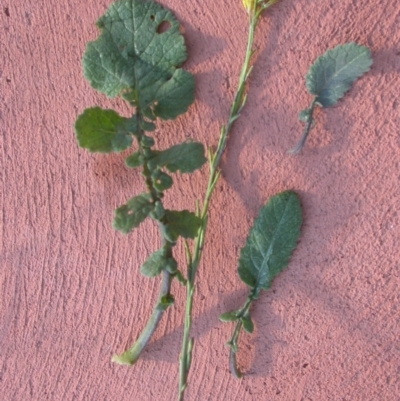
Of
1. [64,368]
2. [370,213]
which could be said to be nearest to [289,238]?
[370,213]

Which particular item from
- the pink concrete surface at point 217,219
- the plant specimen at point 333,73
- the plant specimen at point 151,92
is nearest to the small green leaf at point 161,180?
the plant specimen at point 151,92

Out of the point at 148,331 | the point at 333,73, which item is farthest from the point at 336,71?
the point at 148,331

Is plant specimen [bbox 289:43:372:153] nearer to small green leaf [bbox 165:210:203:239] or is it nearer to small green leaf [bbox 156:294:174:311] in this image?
small green leaf [bbox 165:210:203:239]

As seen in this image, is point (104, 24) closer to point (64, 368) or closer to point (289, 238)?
point (289, 238)

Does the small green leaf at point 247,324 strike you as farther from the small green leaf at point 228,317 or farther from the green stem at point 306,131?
the green stem at point 306,131

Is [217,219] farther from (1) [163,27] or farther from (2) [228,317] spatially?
(1) [163,27]

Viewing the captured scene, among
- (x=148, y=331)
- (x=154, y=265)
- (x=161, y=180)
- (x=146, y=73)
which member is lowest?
(x=148, y=331)

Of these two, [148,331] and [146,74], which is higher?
[146,74]

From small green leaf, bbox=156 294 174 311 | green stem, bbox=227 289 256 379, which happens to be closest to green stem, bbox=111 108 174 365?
small green leaf, bbox=156 294 174 311
